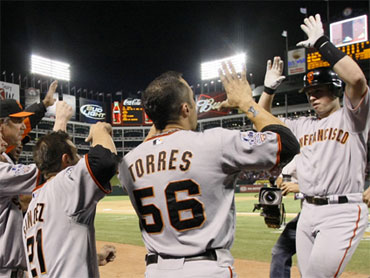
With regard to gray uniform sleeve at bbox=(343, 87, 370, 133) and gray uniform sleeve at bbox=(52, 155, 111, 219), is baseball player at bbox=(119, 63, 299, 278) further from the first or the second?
gray uniform sleeve at bbox=(343, 87, 370, 133)

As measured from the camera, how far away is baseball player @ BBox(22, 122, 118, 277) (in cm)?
205

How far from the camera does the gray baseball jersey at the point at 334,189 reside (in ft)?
9.75

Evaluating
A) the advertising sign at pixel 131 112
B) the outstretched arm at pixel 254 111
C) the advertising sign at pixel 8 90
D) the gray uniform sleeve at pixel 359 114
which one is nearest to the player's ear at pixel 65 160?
the outstretched arm at pixel 254 111

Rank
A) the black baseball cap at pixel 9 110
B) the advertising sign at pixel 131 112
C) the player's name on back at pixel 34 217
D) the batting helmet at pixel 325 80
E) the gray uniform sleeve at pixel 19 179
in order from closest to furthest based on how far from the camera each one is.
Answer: the player's name on back at pixel 34 217
the gray uniform sleeve at pixel 19 179
the black baseball cap at pixel 9 110
the batting helmet at pixel 325 80
the advertising sign at pixel 131 112

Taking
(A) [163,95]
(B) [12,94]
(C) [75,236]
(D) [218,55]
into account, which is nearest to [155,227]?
(C) [75,236]

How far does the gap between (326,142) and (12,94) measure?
133ft

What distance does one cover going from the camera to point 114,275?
18.3 feet

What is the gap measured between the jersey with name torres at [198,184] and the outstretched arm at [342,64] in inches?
50.9

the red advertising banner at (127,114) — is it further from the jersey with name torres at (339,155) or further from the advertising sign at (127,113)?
the jersey with name torres at (339,155)

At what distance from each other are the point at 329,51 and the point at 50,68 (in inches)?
1970

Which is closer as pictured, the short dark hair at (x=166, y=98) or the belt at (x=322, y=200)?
the short dark hair at (x=166, y=98)

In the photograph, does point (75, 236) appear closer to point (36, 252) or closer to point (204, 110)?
point (36, 252)

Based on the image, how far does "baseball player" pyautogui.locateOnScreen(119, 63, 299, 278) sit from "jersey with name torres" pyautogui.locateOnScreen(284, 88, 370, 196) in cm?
142

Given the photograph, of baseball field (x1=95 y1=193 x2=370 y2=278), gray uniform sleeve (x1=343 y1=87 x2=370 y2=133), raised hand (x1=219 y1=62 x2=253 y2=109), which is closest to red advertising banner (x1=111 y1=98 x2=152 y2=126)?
baseball field (x1=95 y1=193 x2=370 y2=278)
